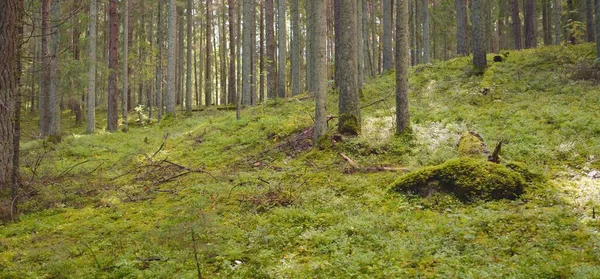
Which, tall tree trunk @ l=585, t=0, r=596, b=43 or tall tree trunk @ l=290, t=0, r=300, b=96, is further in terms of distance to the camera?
tall tree trunk @ l=290, t=0, r=300, b=96

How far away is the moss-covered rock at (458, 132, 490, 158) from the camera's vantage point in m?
8.25

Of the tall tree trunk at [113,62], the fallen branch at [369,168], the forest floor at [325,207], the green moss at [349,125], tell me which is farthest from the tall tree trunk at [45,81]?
the fallen branch at [369,168]

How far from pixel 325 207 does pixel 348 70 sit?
222 inches

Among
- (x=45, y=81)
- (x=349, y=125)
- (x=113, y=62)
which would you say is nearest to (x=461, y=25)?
(x=349, y=125)

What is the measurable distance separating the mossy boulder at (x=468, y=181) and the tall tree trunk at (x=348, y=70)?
168 inches

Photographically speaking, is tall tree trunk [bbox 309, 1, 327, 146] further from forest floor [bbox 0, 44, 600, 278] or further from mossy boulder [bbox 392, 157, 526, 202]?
mossy boulder [bbox 392, 157, 526, 202]

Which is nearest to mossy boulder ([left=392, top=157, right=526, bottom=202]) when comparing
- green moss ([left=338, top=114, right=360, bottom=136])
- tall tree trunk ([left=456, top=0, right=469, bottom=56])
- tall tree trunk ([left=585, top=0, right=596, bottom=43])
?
green moss ([left=338, top=114, right=360, bottom=136])

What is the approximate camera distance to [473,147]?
842 cm

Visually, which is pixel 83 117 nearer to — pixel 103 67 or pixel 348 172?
pixel 103 67

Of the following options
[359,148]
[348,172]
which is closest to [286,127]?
[359,148]

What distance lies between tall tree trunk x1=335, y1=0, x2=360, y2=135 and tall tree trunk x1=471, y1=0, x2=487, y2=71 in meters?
8.37

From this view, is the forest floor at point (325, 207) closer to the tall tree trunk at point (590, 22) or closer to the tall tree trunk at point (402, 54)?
the tall tree trunk at point (402, 54)

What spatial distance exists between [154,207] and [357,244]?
14.6 ft

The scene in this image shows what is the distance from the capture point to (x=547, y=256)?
4340 millimetres
